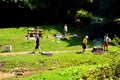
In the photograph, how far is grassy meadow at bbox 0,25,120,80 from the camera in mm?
34031

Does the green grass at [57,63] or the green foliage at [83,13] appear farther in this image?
the green foliage at [83,13]

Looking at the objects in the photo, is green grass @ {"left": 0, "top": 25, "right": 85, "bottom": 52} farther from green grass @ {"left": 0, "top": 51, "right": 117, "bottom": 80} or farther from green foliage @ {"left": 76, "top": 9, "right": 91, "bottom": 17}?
green foliage @ {"left": 76, "top": 9, "right": 91, "bottom": 17}

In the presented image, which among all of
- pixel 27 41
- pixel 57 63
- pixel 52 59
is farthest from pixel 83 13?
pixel 57 63

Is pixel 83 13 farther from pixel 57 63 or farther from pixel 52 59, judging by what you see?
pixel 57 63

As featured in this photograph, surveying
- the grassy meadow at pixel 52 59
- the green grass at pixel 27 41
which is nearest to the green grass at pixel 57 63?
the grassy meadow at pixel 52 59

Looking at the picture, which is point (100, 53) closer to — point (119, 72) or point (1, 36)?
point (1, 36)

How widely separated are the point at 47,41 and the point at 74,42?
3.17 meters

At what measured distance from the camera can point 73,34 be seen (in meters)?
48.2

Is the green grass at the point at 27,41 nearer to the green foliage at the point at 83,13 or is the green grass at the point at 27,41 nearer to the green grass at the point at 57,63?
the green grass at the point at 57,63

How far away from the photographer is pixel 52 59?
37750 mm

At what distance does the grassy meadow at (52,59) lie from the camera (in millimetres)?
34031

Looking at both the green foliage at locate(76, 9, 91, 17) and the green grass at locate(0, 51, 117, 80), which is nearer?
the green grass at locate(0, 51, 117, 80)

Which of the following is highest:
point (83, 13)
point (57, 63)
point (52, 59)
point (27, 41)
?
point (83, 13)

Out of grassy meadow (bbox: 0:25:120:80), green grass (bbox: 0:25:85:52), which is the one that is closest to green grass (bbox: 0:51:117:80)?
grassy meadow (bbox: 0:25:120:80)
